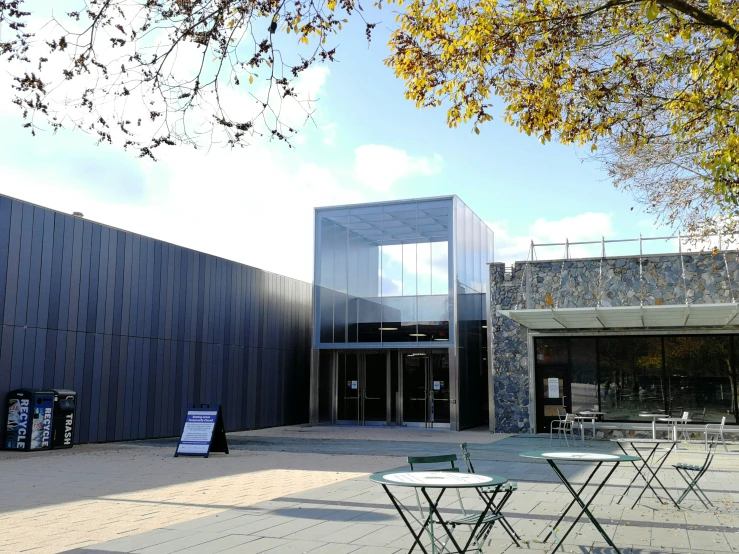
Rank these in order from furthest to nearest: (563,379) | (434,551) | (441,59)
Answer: (563,379) < (441,59) < (434,551)

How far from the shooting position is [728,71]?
576 cm

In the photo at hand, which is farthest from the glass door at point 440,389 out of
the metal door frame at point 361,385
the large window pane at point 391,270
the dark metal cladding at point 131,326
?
the dark metal cladding at point 131,326

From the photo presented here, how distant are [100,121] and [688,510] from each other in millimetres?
6802

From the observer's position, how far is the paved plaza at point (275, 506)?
5.79 meters

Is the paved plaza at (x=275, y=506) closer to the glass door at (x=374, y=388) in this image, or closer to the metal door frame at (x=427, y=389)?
the metal door frame at (x=427, y=389)

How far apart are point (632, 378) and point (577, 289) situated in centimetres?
263

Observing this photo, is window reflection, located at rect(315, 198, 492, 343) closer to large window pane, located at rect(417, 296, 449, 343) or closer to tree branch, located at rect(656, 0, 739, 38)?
large window pane, located at rect(417, 296, 449, 343)

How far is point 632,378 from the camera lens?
17750 mm

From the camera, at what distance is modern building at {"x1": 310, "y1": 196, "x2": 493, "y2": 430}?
20.3 m

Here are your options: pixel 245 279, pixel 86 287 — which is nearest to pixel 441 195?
pixel 245 279

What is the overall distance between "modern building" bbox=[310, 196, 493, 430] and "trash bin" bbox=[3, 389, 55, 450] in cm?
956

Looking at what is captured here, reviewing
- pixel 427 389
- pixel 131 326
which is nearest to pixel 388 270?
pixel 427 389

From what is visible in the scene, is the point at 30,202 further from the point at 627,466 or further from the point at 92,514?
the point at 627,466

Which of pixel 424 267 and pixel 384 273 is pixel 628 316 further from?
pixel 384 273
